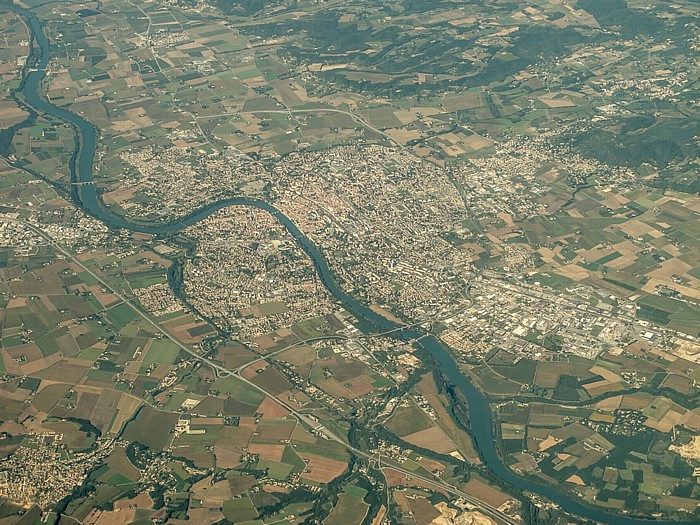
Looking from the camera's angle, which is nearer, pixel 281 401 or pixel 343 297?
pixel 281 401

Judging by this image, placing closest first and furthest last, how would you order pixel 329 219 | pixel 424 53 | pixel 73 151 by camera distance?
pixel 329 219
pixel 73 151
pixel 424 53

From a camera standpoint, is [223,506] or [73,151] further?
[73,151]

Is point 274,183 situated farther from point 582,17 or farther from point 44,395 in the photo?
point 582,17

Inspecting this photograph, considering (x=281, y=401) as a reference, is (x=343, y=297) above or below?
above

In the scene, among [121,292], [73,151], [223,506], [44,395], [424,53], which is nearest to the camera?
[223,506]

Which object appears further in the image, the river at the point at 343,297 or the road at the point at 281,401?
the river at the point at 343,297

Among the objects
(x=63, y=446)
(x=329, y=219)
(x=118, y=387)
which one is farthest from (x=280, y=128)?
(x=63, y=446)

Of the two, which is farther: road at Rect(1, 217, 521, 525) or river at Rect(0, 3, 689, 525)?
river at Rect(0, 3, 689, 525)
